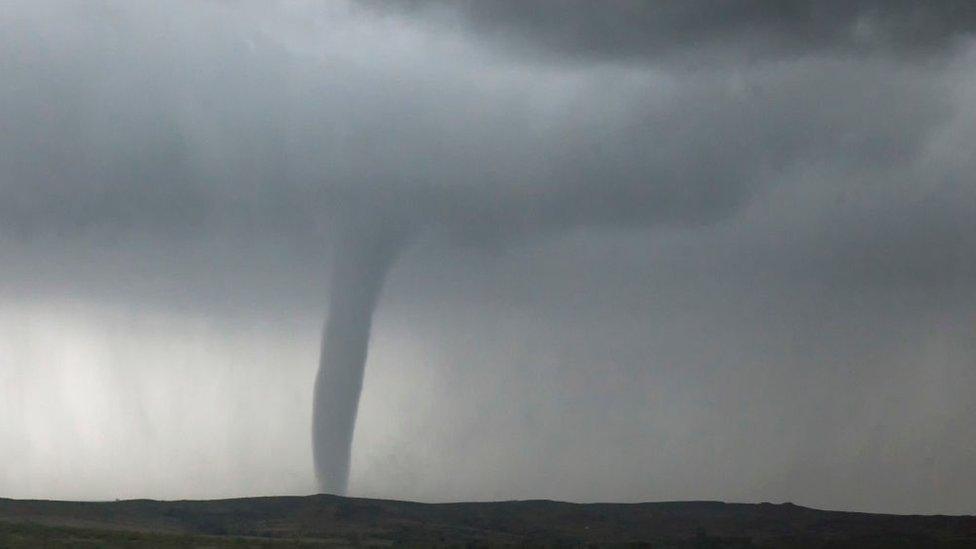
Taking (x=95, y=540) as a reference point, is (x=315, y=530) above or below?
above

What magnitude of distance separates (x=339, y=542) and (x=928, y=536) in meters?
83.0

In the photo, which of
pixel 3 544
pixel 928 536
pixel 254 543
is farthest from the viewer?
pixel 928 536

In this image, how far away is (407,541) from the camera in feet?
470

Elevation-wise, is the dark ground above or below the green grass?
above

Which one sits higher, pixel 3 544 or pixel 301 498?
pixel 301 498

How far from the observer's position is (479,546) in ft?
433

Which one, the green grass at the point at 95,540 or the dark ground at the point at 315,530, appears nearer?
the green grass at the point at 95,540

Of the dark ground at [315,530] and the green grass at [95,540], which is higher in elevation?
the dark ground at [315,530]

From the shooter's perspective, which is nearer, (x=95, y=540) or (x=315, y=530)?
(x=95, y=540)

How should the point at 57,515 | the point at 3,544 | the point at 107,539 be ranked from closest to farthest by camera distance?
the point at 3,544 < the point at 107,539 < the point at 57,515

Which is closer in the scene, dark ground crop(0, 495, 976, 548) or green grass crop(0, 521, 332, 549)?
green grass crop(0, 521, 332, 549)

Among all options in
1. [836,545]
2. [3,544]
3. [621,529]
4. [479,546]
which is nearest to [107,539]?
[3,544]

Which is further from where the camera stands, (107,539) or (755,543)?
(755,543)

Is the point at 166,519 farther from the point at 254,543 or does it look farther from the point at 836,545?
the point at 836,545
